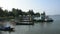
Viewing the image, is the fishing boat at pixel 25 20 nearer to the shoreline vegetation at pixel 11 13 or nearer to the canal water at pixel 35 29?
the shoreline vegetation at pixel 11 13

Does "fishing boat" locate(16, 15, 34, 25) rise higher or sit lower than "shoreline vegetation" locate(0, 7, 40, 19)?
lower

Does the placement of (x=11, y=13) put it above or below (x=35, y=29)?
above

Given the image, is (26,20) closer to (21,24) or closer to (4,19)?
(21,24)

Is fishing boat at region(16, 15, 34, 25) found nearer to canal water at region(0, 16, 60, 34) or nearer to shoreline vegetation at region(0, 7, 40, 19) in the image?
shoreline vegetation at region(0, 7, 40, 19)

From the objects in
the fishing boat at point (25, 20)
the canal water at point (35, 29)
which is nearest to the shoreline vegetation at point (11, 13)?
the fishing boat at point (25, 20)

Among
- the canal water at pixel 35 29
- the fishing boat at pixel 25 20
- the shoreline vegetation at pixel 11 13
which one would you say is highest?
the shoreline vegetation at pixel 11 13

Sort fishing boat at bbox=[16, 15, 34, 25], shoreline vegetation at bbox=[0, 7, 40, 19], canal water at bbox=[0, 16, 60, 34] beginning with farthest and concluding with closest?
fishing boat at bbox=[16, 15, 34, 25] < shoreline vegetation at bbox=[0, 7, 40, 19] < canal water at bbox=[0, 16, 60, 34]

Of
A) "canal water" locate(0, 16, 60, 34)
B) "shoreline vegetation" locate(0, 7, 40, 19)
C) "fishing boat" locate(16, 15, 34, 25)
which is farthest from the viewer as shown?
"fishing boat" locate(16, 15, 34, 25)

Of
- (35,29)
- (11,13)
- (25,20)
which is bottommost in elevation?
(35,29)

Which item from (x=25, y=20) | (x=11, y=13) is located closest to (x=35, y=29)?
(x=25, y=20)

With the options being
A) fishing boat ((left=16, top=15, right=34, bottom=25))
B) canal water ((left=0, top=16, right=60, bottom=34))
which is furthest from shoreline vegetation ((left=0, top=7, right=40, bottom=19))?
canal water ((left=0, top=16, right=60, bottom=34))

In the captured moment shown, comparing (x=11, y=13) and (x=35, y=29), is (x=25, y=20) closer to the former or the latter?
(x=11, y=13)

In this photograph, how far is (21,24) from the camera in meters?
9.85

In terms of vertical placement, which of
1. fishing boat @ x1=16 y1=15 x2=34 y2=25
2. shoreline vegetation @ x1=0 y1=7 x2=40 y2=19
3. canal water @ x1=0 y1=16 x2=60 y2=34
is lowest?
canal water @ x1=0 y1=16 x2=60 y2=34
